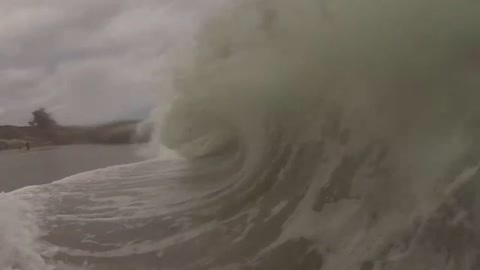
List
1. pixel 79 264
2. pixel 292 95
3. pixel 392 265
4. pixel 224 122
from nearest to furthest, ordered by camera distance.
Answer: pixel 392 265, pixel 79 264, pixel 292 95, pixel 224 122

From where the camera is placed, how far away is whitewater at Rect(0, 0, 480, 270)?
15.0ft

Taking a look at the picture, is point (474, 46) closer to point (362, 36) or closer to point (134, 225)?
point (362, 36)

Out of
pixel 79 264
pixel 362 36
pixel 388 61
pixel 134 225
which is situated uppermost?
pixel 362 36

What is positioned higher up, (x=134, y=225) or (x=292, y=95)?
(x=292, y=95)

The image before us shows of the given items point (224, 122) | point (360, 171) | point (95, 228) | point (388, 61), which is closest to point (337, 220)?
point (360, 171)

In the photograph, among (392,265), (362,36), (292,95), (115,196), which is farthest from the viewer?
(115,196)

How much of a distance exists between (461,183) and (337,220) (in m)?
1.11

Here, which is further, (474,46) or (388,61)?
(388,61)

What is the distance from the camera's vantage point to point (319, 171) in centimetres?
570

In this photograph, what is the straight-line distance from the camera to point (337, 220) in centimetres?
495

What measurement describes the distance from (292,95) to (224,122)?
173 cm

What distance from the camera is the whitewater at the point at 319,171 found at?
4559 mm

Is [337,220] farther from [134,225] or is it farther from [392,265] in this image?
[134,225]

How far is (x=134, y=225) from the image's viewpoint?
229 inches
